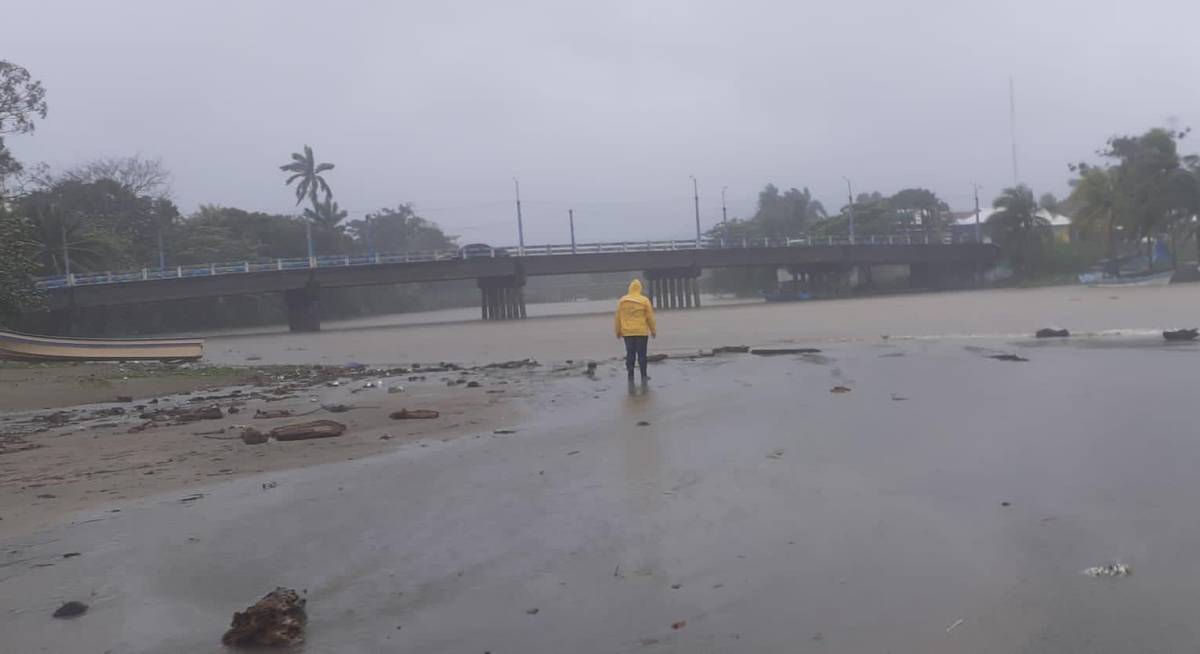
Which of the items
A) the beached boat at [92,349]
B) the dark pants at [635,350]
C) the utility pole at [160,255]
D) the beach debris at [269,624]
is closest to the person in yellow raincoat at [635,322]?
the dark pants at [635,350]

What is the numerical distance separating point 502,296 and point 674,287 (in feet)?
43.2

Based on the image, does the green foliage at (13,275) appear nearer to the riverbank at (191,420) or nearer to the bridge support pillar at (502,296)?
the riverbank at (191,420)

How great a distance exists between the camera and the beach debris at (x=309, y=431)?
8859 mm

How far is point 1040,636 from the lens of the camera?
363 centimetres

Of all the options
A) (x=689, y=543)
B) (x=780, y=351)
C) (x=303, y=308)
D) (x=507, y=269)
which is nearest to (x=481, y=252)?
(x=507, y=269)

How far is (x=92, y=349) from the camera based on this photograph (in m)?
21.6

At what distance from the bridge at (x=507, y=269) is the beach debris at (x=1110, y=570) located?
168ft

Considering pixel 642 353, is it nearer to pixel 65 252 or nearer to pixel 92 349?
pixel 92 349

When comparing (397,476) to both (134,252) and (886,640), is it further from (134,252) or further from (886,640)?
(134,252)

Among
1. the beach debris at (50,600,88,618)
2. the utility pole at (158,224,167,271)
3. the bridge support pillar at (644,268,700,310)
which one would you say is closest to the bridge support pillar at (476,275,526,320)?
the bridge support pillar at (644,268,700,310)

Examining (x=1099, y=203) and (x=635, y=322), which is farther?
(x=1099, y=203)

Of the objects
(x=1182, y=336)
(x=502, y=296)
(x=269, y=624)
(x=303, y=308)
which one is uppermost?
(x=303, y=308)

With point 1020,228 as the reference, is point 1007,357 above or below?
below

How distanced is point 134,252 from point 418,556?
71.4 metres
